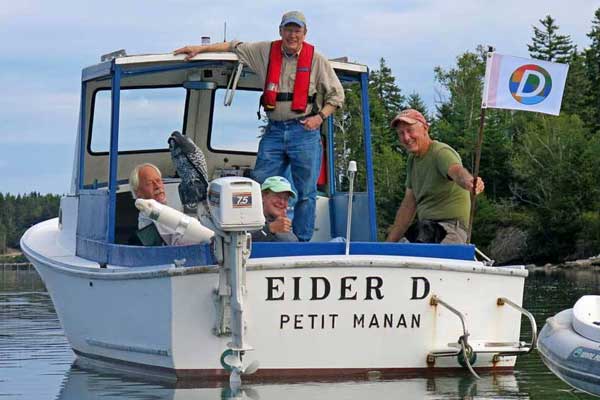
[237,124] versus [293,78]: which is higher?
[293,78]

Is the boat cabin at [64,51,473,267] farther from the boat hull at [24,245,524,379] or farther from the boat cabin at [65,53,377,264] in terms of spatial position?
the boat hull at [24,245,524,379]

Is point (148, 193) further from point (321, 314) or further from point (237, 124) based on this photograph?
point (237, 124)

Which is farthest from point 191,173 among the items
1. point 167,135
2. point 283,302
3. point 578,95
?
point 578,95

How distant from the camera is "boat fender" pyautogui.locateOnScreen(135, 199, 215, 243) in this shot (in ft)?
32.9

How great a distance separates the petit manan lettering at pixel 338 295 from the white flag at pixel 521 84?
161 centimetres

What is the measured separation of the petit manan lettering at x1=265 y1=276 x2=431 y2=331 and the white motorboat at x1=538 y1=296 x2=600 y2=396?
3.30ft

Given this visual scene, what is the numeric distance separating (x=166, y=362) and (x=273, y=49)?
2680 mm

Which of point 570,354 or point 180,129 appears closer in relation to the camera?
point 570,354

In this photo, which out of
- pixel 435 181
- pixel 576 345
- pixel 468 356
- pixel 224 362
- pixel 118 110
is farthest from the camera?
pixel 118 110

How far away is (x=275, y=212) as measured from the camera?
10.5m

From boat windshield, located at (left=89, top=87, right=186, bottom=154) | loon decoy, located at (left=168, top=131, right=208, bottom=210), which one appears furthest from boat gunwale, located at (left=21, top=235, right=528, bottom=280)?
boat windshield, located at (left=89, top=87, right=186, bottom=154)

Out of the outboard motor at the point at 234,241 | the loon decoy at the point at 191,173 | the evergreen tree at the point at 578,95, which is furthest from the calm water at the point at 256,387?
the evergreen tree at the point at 578,95

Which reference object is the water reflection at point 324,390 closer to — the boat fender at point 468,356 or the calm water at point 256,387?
the calm water at point 256,387

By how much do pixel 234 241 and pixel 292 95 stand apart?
2214 millimetres
